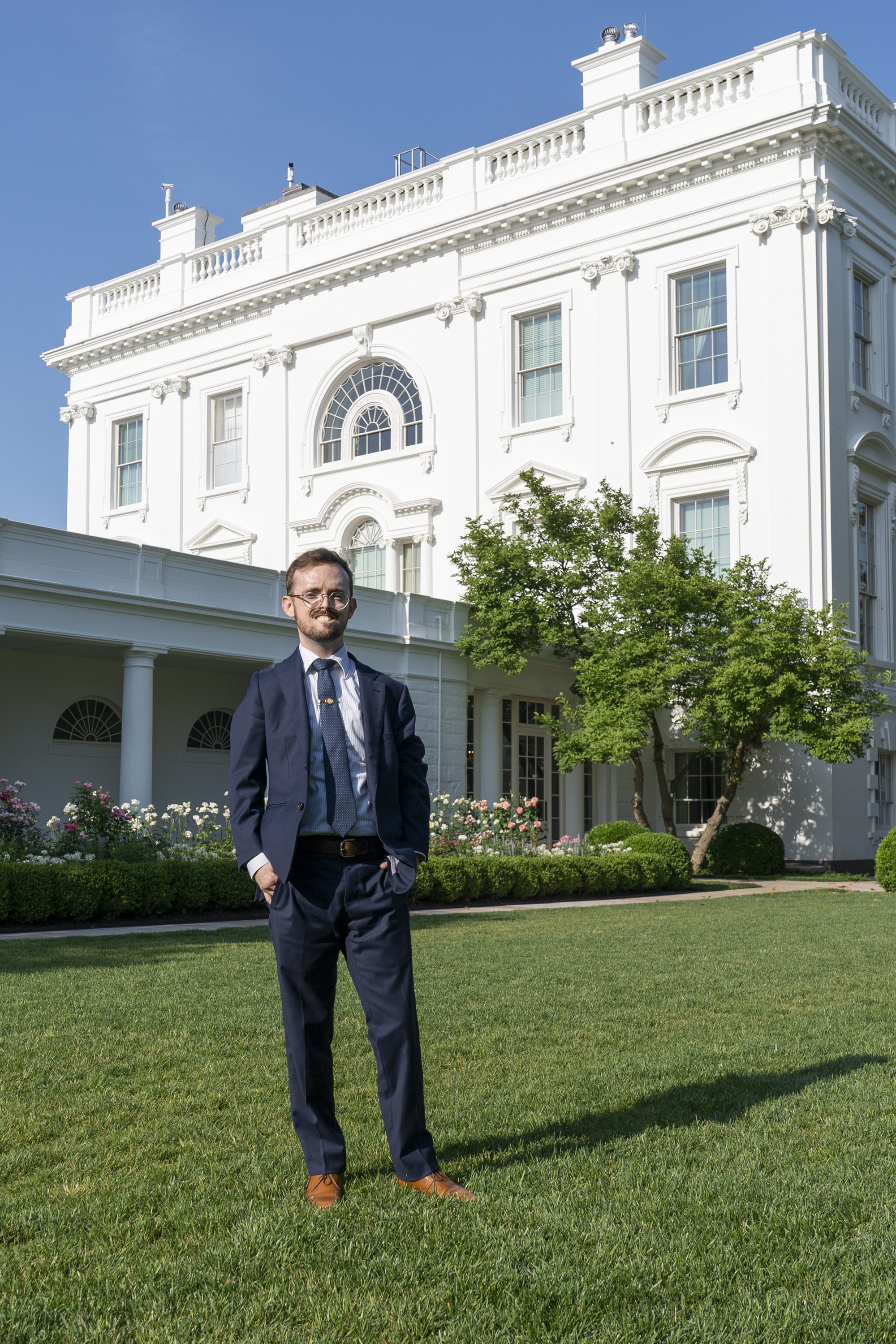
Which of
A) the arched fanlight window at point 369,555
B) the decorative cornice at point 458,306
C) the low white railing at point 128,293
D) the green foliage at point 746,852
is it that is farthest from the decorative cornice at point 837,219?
the low white railing at point 128,293

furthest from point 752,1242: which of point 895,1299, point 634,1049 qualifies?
point 634,1049

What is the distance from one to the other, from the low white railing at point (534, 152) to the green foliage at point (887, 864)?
55.4 feet

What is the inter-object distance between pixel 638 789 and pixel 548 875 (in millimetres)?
7190

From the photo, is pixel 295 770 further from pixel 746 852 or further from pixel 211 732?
pixel 746 852

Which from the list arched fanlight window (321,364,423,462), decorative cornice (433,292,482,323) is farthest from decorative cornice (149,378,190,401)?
decorative cornice (433,292,482,323)

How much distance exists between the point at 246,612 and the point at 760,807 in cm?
1143

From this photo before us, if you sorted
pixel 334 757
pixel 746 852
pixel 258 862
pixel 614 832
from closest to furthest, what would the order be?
pixel 258 862 → pixel 334 757 → pixel 614 832 → pixel 746 852

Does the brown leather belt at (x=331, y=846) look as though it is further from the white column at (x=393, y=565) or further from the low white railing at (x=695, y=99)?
the white column at (x=393, y=565)

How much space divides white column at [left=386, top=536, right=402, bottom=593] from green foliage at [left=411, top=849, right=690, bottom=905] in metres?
11.3

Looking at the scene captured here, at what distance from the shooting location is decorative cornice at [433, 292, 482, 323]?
93.9ft

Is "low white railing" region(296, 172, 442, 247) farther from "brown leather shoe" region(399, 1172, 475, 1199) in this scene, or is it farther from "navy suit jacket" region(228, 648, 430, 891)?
"brown leather shoe" region(399, 1172, 475, 1199)

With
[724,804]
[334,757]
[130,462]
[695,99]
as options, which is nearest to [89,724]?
[724,804]

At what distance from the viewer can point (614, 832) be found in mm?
22109

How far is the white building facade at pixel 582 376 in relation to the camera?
23859mm
